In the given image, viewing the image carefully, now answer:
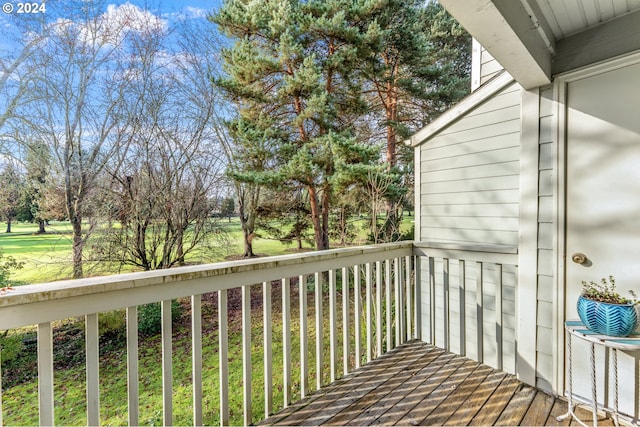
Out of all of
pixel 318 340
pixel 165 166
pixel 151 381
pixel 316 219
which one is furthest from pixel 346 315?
pixel 165 166

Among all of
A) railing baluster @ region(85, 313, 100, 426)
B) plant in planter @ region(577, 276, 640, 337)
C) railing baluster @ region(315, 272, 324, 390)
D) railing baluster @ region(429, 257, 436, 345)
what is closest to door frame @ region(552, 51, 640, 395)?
plant in planter @ region(577, 276, 640, 337)

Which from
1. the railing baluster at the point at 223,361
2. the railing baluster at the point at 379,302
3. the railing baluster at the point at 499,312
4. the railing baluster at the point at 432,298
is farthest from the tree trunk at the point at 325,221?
the railing baluster at the point at 223,361

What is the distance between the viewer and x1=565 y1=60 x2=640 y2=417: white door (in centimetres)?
172

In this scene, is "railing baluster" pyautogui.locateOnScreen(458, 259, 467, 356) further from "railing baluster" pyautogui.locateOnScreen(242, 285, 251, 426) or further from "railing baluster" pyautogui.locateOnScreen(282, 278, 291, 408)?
"railing baluster" pyautogui.locateOnScreen(242, 285, 251, 426)

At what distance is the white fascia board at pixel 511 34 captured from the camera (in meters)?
1.24

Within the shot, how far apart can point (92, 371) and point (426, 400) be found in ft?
6.16

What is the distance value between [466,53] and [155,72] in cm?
748

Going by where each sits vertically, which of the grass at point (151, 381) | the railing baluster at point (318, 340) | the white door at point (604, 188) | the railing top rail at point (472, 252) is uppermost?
the white door at point (604, 188)

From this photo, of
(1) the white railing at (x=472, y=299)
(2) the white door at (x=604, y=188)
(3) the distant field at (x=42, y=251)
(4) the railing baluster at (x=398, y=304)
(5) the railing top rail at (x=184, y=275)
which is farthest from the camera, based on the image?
(3) the distant field at (x=42, y=251)

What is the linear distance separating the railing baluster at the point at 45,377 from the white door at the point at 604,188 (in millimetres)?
2788

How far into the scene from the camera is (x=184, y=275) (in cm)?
147

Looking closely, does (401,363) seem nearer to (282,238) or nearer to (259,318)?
(259,318)

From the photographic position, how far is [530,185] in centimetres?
211

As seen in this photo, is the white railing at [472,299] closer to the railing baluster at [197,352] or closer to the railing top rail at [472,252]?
the railing top rail at [472,252]
